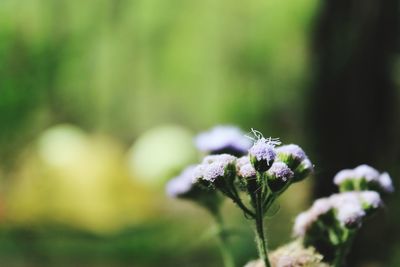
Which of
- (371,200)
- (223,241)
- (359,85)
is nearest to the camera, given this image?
(371,200)

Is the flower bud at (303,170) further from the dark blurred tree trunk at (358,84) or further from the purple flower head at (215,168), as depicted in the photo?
the dark blurred tree trunk at (358,84)

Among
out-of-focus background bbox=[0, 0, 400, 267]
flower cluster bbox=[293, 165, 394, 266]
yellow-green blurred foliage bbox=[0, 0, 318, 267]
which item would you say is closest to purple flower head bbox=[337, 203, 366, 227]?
flower cluster bbox=[293, 165, 394, 266]

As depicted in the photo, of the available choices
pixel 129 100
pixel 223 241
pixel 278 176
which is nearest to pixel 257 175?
pixel 278 176

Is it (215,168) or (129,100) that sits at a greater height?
(129,100)

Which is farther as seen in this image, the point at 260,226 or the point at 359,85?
the point at 359,85

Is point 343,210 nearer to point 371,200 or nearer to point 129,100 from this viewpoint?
point 371,200

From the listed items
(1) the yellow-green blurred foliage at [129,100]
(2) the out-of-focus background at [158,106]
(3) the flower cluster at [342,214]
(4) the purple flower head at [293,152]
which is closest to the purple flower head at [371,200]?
(3) the flower cluster at [342,214]

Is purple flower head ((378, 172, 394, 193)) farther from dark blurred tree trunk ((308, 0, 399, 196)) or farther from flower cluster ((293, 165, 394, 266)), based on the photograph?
dark blurred tree trunk ((308, 0, 399, 196))
